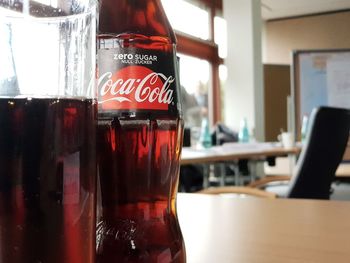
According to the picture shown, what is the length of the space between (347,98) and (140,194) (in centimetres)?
316

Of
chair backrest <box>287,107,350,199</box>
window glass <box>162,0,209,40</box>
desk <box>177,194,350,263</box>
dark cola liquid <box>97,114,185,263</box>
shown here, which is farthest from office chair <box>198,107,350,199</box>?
window glass <box>162,0,209,40</box>

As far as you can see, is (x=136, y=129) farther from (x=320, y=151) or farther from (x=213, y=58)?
(x=213, y=58)

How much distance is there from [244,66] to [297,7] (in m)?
1.72

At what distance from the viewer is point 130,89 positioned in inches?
13.8

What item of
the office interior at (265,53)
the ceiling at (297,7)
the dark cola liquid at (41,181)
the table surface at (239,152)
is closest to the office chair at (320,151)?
the table surface at (239,152)

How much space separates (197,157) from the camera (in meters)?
2.45

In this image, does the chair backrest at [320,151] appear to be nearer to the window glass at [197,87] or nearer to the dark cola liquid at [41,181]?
the dark cola liquid at [41,181]

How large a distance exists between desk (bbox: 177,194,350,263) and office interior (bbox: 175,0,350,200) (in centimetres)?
378

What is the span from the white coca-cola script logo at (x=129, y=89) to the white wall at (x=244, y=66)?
4903mm

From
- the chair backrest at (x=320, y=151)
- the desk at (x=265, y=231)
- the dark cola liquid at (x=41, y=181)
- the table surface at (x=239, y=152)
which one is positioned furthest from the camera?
the table surface at (x=239, y=152)

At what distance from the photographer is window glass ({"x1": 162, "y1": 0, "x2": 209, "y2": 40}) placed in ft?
16.8

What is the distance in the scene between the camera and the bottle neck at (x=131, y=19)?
357 mm

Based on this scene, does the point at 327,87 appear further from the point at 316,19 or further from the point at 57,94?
the point at 316,19

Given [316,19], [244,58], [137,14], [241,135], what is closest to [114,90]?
[137,14]
